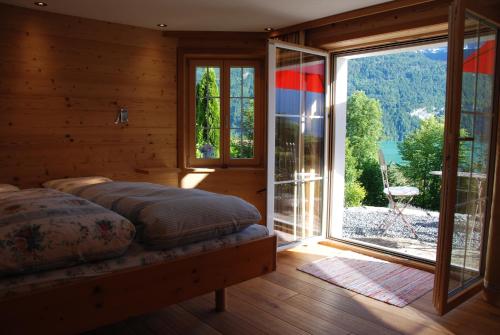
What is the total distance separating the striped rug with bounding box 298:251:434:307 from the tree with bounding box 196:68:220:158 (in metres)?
1.68

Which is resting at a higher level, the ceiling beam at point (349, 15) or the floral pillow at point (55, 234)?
the ceiling beam at point (349, 15)

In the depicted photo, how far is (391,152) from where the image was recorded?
8.54m

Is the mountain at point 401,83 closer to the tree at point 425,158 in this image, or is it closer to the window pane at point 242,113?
the tree at point 425,158

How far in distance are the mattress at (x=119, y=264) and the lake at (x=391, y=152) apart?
20.3 feet

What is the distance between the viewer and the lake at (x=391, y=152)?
8.11 m

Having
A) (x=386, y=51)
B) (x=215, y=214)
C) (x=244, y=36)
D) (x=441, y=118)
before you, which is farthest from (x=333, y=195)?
(x=441, y=118)

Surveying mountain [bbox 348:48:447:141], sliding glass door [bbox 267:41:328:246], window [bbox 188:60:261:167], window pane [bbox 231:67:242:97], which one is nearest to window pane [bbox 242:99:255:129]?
window [bbox 188:60:261:167]

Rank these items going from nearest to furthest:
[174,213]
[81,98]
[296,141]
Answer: [174,213] → [81,98] → [296,141]

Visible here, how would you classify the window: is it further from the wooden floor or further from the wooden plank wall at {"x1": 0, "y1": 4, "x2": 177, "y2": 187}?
the wooden floor

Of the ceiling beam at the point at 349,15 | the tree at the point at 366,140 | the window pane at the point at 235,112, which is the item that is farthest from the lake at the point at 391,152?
the ceiling beam at the point at 349,15

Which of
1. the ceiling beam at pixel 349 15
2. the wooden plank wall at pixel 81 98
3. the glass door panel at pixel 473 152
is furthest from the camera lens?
the wooden plank wall at pixel 81 98

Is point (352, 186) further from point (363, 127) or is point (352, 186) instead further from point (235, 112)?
point (235, 112)

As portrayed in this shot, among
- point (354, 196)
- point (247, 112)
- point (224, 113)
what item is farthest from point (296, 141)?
point (354, 196)

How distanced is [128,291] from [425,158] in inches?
266
